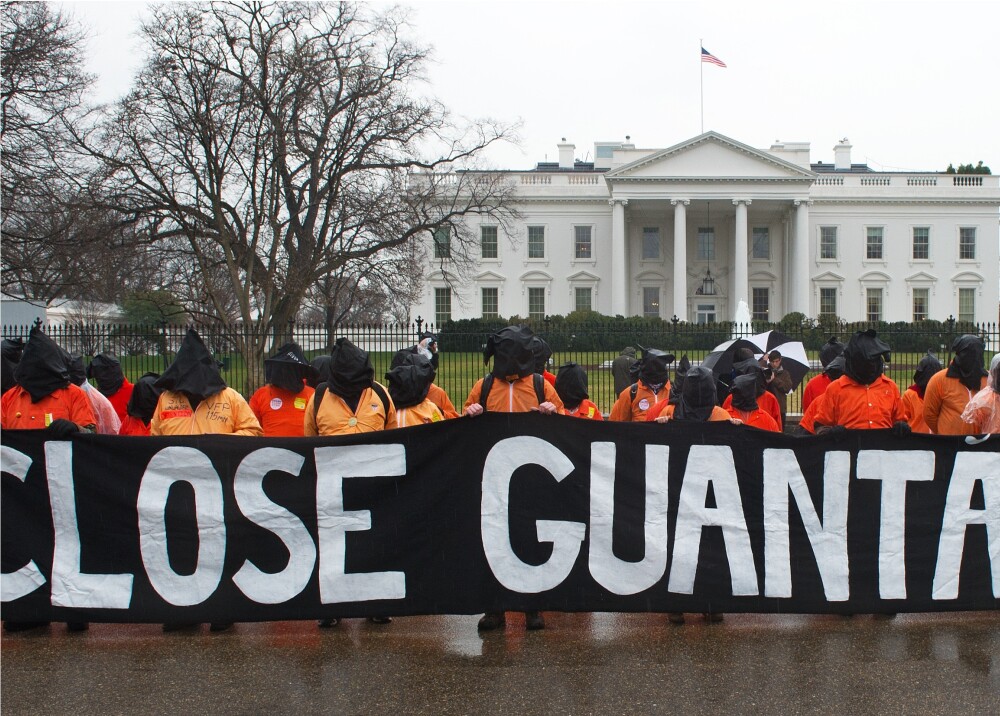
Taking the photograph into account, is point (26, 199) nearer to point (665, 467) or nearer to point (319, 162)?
point (319, 162)

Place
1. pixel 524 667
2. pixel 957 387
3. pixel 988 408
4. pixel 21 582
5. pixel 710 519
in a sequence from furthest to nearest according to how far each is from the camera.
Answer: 1. pixel 957 387
2. pixel 988 408
3. pixel 710 519
4. pixel 21 582
5. pixel 524 667

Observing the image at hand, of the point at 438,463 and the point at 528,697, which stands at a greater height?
the point at 438,463

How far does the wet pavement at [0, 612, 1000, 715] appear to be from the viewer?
4.29 meters

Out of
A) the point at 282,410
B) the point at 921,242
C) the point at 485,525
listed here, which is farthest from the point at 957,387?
the point at 921,242

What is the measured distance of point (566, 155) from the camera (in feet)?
219

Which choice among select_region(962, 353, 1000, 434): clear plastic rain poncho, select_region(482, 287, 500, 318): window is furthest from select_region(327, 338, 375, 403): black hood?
select_region(482, 287, 500, 318): window

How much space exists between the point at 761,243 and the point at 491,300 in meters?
18.7

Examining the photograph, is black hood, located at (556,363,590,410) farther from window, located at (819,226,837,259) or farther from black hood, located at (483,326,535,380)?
window, located at (819,226,837,259)

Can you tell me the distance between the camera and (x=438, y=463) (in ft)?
17.7

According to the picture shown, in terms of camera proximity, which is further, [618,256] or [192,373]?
[618,256]

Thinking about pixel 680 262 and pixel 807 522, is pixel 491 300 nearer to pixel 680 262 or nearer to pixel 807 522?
pixel 680 262

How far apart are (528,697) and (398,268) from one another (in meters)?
25.0

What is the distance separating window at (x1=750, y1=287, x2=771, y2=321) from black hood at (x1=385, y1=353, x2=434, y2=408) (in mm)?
55182

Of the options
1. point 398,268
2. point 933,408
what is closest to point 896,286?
point 398,268
